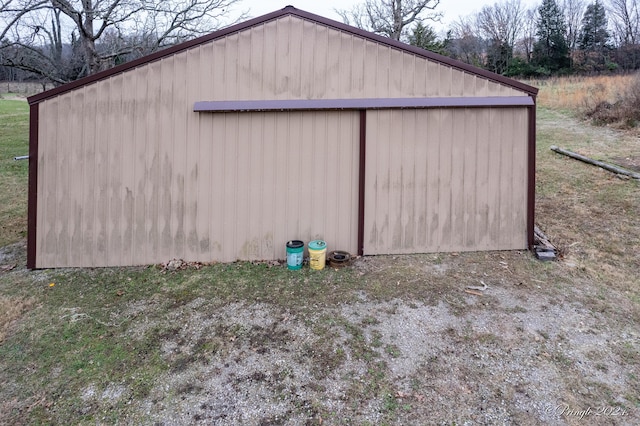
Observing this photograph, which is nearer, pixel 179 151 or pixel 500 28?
pixel 179 151

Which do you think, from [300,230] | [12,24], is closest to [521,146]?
[300,230]

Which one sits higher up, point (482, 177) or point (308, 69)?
point (308, 69)

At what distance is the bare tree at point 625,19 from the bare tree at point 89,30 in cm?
3016

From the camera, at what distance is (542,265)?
476 centimetres

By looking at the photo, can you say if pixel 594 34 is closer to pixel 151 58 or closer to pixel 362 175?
pixel 362 175

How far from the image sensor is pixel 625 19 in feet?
96.1

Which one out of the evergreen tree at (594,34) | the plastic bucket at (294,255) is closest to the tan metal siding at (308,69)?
the plastic bucket at (294,255)

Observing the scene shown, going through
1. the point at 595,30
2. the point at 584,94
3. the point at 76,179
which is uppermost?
the point at 595,30

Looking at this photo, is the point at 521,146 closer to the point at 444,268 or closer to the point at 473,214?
the point at 473,214

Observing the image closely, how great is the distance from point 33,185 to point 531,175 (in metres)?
6.37

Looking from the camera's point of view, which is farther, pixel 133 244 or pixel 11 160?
pixel 11 160

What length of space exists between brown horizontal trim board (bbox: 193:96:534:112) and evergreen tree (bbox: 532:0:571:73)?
2626cm

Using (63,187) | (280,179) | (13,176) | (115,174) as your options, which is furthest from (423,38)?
(63,187)

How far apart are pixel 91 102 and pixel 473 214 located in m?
5.11
